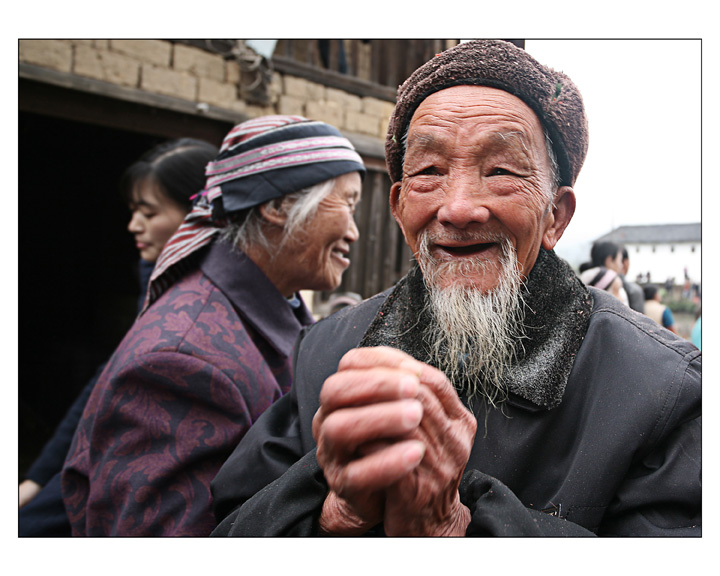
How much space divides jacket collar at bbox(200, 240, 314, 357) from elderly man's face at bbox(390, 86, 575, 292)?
2.33 ft

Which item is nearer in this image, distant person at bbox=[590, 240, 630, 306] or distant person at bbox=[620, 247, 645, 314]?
distant person at bbox=[590, 240, 630, 306]

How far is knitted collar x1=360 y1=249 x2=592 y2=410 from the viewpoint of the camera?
3.17 feet

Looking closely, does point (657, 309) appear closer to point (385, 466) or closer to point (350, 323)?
point (350, 323)

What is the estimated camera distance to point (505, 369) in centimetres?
101

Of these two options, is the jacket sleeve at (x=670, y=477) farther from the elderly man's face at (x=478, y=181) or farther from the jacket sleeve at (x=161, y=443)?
the jacket sleeve at (x=161, y=443)

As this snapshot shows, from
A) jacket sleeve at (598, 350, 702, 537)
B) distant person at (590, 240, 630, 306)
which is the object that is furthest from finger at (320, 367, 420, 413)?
distant person at (590, 240, 630, 306)

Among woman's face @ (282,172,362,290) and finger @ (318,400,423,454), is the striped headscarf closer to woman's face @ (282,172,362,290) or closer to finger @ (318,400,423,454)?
A: woman's face @ (282,172,362,290)

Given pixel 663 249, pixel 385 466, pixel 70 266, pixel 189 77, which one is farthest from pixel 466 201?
pixel 70 266

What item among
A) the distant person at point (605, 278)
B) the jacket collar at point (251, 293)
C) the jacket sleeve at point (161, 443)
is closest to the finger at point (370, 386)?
the jacket sleeve at point (161, 443)

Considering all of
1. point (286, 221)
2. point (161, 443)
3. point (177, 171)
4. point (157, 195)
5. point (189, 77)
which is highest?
point (189, 77)

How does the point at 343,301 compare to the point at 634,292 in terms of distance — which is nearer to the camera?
the point at 634,292

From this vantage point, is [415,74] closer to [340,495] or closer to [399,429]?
[399,429]

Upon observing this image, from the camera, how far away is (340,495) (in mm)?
834

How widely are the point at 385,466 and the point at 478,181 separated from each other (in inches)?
20.9
